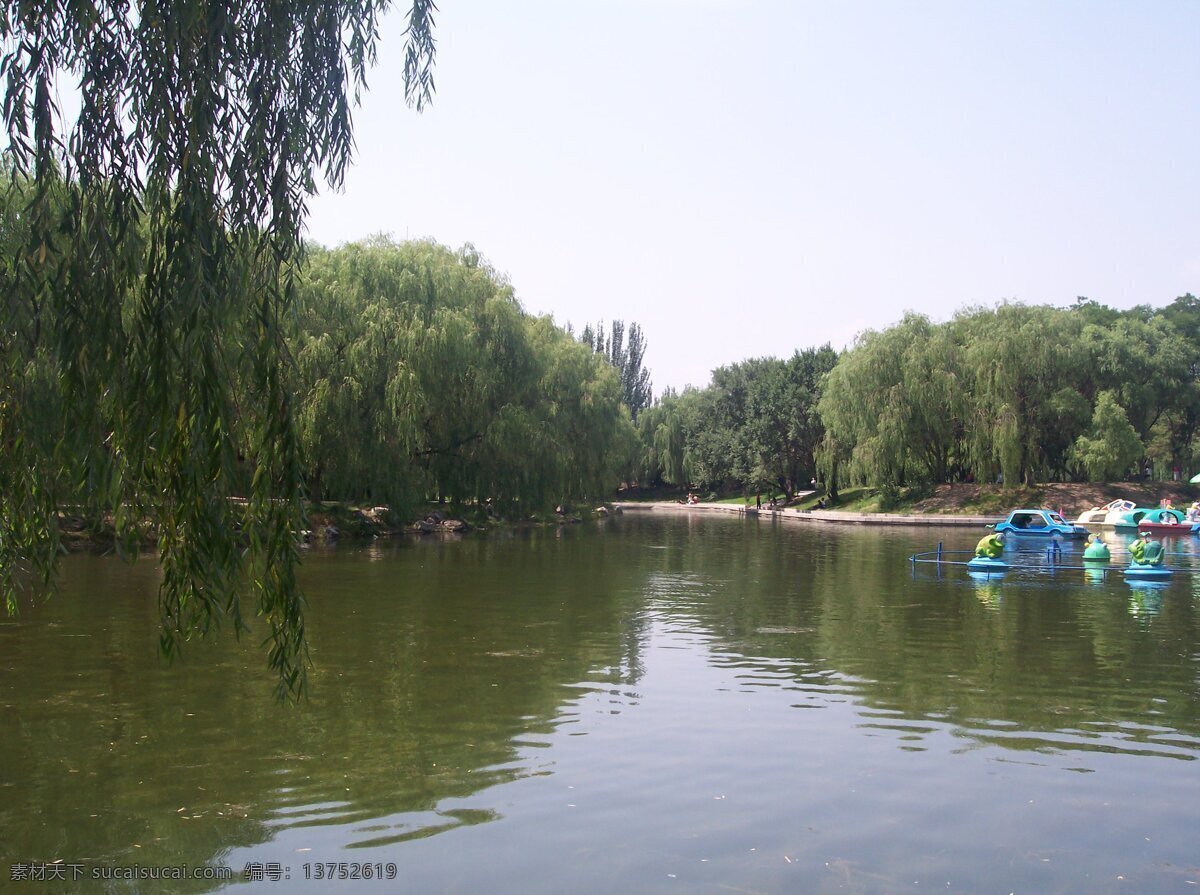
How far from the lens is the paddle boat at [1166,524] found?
3584 cm

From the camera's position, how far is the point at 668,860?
5.93 m

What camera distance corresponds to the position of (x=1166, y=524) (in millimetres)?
36188

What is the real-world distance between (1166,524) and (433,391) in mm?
25611

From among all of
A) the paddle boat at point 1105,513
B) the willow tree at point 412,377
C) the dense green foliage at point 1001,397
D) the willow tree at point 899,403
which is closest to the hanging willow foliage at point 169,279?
the willow tree at point 412,377

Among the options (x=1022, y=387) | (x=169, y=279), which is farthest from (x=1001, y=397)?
(x=169, y=279)

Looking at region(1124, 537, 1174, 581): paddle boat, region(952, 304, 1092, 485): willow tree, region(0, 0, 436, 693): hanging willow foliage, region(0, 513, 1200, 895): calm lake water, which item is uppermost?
region(952, 304, 1092, 485): willow tree

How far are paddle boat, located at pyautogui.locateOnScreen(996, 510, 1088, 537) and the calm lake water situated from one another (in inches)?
692

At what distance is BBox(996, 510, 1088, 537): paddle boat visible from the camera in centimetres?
3250

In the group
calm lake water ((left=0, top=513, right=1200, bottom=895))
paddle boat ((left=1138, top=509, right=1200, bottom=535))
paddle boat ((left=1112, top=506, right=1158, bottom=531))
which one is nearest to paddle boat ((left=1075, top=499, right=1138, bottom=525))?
paddle boat ((left=1112, top=506, right=1158, bottom=531))

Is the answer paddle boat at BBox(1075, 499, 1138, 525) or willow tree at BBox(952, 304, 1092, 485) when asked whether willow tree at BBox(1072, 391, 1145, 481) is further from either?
paddle boat at BBox(1075, 499, 1138, 525)

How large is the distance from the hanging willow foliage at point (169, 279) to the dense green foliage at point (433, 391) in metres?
17.6

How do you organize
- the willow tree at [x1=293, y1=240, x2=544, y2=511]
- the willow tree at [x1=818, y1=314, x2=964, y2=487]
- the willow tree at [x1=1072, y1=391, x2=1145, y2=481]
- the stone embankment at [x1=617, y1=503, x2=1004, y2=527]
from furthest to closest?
1. the willow tree at [x1=818, y1=314, x2=964, y2=487]
2. the willow tree at [x1=1072, y1=391, x2=1145, y2=481]
3. the stone embankment at [x1=617, y1=503, x2=1004, y2=527]
4. the willow tree at [x1=293, y1=240, x2=544, y2=511]

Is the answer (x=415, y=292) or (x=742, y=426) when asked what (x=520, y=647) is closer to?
(x=415, y=292)

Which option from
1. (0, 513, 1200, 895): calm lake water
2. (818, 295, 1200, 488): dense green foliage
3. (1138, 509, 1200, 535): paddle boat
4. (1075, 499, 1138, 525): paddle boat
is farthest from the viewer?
(818, 295, 1200, 488): dense green foliage
